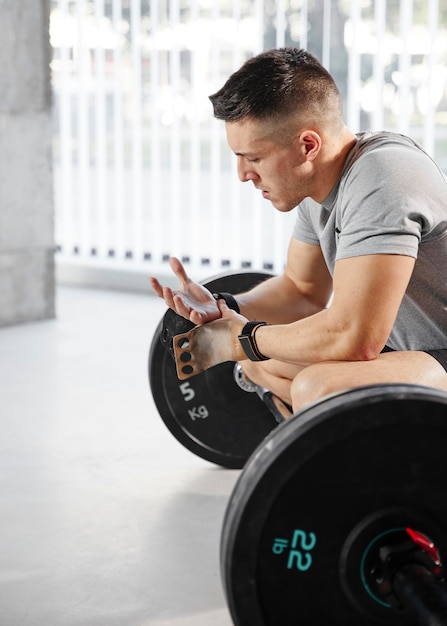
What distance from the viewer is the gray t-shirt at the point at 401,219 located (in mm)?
1780

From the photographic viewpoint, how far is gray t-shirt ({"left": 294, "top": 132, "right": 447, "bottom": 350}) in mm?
1780

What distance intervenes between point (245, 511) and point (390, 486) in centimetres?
24

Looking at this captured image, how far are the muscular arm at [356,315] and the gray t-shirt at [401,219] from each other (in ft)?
0.10

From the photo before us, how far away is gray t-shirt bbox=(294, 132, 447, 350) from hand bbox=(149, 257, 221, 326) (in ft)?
1.08

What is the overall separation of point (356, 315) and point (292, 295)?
2.26 feet

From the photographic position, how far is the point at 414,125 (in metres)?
4.77

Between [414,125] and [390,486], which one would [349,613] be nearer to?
[390,486]

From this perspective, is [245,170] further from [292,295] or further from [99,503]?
[99,503]

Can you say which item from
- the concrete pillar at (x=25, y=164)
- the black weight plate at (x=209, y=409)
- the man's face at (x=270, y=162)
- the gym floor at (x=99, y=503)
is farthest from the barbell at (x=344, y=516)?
the concrete pillar at (x=25, y=164)

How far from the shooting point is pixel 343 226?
191 centimetres

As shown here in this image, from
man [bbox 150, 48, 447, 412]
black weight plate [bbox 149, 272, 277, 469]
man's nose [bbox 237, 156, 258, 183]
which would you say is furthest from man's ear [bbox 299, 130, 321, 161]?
black weight plate [bbox 149, 272, 277, 469]

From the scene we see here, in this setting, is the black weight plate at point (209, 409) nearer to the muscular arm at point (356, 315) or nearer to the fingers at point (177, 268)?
the fingers at point (177, 268)

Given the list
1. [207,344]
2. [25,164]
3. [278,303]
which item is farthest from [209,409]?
[25,164]

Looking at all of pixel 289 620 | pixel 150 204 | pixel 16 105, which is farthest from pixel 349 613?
pixel 150 204
